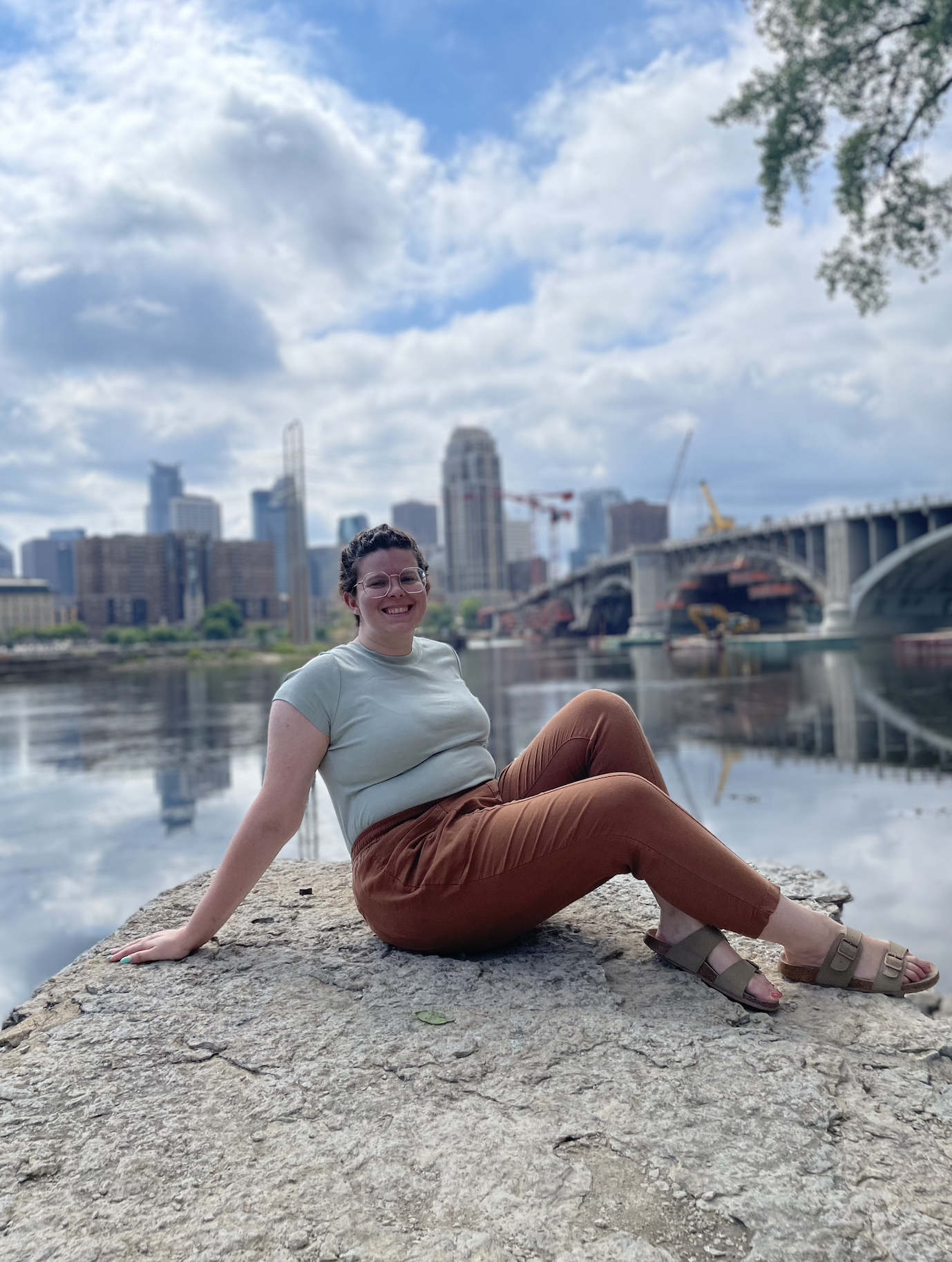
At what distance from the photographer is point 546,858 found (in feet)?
6.31

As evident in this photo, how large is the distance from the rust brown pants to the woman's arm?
0.20 metres

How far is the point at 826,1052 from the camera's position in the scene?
1.73 meters

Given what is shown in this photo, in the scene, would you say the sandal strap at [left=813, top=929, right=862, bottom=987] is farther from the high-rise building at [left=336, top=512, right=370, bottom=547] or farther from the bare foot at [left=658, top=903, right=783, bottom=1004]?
the high-rise building at [left=336, top=512, right=370, bottom=547]

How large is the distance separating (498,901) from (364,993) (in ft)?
1.15

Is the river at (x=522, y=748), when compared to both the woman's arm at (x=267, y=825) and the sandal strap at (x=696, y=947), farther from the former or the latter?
the sandal strap at (x=696, y=947)

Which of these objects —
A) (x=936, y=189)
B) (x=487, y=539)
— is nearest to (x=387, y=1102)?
(x=936, y=189)

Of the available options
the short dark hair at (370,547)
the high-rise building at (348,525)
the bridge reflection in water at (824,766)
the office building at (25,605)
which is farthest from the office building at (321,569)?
the short dark hair at (370,547)

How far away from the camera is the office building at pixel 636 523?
144m

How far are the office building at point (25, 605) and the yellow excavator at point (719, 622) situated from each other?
82749mm

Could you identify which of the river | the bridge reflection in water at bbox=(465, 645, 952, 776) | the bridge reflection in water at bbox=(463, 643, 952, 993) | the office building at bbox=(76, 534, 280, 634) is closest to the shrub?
the office building at bbox=(76, 534, 280, 634)

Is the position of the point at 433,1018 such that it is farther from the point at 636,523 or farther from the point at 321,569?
the point at 321,569

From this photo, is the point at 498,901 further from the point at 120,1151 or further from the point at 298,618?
the point at 298,618

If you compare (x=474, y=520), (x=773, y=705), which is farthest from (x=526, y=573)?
(x=773, y=705)

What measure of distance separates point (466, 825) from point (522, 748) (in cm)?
886
